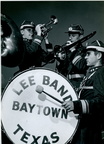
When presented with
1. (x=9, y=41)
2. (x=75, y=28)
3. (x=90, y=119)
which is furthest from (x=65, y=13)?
(x=90, y=119)

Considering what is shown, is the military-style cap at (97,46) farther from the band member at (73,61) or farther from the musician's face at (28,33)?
the musician's face at (28,33)

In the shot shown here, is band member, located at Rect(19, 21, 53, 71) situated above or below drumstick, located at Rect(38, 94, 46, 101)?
above

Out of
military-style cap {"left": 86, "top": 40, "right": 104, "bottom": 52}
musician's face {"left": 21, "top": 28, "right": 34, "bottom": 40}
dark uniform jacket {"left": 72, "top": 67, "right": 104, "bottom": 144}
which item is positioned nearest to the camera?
dark uniform jacket {"left": 72, "top": 67, "right": 104, "bottom": 144}

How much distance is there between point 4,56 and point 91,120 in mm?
715

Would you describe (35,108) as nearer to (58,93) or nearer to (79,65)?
(58,93)

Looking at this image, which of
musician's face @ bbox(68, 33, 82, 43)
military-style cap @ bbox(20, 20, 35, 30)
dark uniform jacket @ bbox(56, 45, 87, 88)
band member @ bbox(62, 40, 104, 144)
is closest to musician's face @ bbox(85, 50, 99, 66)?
band member @ bbox(62, 40, 104, 144)

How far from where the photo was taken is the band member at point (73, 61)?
74.3 inches

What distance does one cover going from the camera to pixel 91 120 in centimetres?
170

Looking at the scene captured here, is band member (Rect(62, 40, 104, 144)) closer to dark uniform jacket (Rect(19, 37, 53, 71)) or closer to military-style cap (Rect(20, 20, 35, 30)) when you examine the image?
dark uniform jacket (Rect(19, 37, 53, 71))

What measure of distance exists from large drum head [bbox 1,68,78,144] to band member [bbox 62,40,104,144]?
75 millimetres

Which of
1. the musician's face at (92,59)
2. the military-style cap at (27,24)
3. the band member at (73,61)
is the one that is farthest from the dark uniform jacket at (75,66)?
the military-style cap at (27,24)

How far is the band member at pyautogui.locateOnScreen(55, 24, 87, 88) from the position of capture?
1.89m

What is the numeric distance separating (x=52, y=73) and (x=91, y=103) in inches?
11.9

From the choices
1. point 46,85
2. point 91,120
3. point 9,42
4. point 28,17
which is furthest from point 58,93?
point 28,17
